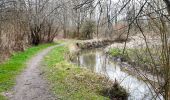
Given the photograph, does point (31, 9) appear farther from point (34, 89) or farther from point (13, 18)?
point (34, 89)

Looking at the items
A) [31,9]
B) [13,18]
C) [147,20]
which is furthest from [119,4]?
[31,9]

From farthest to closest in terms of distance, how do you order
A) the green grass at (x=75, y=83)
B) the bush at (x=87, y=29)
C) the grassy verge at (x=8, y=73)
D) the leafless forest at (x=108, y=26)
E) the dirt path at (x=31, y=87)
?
1. the bush at (x=87, y=29)
2. the grassy verge at (x=8, y=73)
3. the green grass at (x=75, y=83)
4. the dirt path at (x=31, y=87)
5. the leafless forest at (x=108, y=26)

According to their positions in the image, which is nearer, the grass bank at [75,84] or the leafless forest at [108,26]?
the leafless forest at [108,26]

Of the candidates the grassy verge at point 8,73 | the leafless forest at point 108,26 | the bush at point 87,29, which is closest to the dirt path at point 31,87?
the grassy verge at point 8,73

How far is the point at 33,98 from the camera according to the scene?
11.8 metres

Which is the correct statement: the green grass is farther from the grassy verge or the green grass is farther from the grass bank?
the grassy verge

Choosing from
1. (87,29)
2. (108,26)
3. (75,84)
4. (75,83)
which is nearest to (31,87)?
(75,84)

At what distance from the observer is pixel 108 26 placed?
834cm

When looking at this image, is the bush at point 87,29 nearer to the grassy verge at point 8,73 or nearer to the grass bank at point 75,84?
the grassy verge at point 8,73

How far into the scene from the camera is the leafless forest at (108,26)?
7.76 m

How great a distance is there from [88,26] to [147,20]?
151 feet

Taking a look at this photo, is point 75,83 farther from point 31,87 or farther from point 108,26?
point 108,26

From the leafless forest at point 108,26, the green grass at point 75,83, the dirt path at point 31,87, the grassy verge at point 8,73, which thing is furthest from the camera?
the grassy verge at point 8,73

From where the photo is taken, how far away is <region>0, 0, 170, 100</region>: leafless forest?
7758 mm
